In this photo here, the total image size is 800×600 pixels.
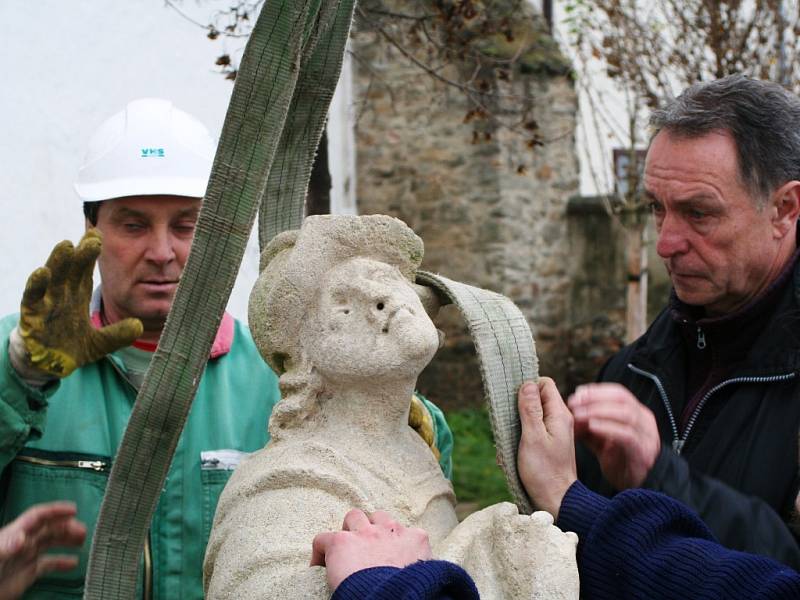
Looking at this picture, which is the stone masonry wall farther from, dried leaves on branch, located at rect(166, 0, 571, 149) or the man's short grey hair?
the man's short grey hair

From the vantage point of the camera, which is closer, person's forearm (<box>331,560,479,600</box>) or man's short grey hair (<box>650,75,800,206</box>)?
person's forearm (<box>331,560,479,600</box>)

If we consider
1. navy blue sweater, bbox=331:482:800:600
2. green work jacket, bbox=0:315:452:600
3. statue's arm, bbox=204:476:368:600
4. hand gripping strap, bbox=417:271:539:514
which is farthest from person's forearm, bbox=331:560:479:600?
green work jacket, bbox=0:315:452:600

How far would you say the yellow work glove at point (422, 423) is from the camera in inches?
105

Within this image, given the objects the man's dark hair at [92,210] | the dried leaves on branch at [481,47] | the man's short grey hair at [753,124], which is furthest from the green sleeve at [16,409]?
the dried leaves on branch at [481,47]

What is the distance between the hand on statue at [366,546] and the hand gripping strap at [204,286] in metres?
0.52

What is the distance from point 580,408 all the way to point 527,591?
460 millimetres

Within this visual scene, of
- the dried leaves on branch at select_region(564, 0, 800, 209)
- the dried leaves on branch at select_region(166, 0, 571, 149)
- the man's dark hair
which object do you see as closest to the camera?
the man's dark hair

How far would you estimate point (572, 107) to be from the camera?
11.8m

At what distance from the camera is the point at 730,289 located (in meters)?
2.75

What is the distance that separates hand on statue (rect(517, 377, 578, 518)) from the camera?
7.63 feet

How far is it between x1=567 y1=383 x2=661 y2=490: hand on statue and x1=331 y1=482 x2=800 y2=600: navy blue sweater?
0.16 meters

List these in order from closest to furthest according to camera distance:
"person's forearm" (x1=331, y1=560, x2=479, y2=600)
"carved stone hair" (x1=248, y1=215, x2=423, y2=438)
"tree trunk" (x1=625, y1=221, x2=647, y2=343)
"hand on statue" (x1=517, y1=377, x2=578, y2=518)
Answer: "person's forearm" (x1=331, y1=560, x2=479, y2=600), "hand on statue" (x1=517, y1=377, x2=578, y2=518), "carved stone hair" (x1=248, y1=215, x2=423, y2=438), "tree trunk" (x1=625, y1=221, x2=647, y2=343)

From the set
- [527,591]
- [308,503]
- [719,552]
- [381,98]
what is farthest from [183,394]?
[381,98]

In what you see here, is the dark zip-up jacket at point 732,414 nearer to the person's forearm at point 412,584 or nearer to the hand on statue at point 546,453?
the hand on statue at point 546,453
